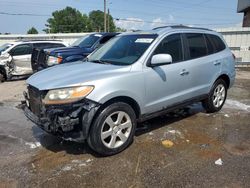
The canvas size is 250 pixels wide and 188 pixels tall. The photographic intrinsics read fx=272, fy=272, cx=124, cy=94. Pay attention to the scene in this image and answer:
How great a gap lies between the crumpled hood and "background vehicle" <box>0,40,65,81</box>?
7.39 metres

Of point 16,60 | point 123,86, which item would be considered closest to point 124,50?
point 123,86

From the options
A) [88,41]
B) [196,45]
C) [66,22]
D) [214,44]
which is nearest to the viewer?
[196,45]

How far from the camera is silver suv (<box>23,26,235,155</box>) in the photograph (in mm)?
3559

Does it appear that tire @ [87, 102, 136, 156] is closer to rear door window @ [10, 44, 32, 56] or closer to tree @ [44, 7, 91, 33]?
rear door window @ [10, 44, 32, 56]

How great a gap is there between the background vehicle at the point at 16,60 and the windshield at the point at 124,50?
7055 mm

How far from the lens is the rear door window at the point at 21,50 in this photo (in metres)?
11.3

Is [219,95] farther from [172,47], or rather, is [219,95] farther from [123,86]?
[123,86]

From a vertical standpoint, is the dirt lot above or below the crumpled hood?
below

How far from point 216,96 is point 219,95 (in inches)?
4.5

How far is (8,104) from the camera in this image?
7.30 m

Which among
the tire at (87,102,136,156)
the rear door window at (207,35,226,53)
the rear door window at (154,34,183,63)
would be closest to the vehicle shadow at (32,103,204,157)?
the tire at (87,102,136,156)

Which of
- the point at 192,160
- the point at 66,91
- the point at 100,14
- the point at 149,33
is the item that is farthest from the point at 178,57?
the point at 100,14

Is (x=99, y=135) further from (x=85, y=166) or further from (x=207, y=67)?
(x=207, y=67)

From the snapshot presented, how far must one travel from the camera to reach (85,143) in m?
4.36
